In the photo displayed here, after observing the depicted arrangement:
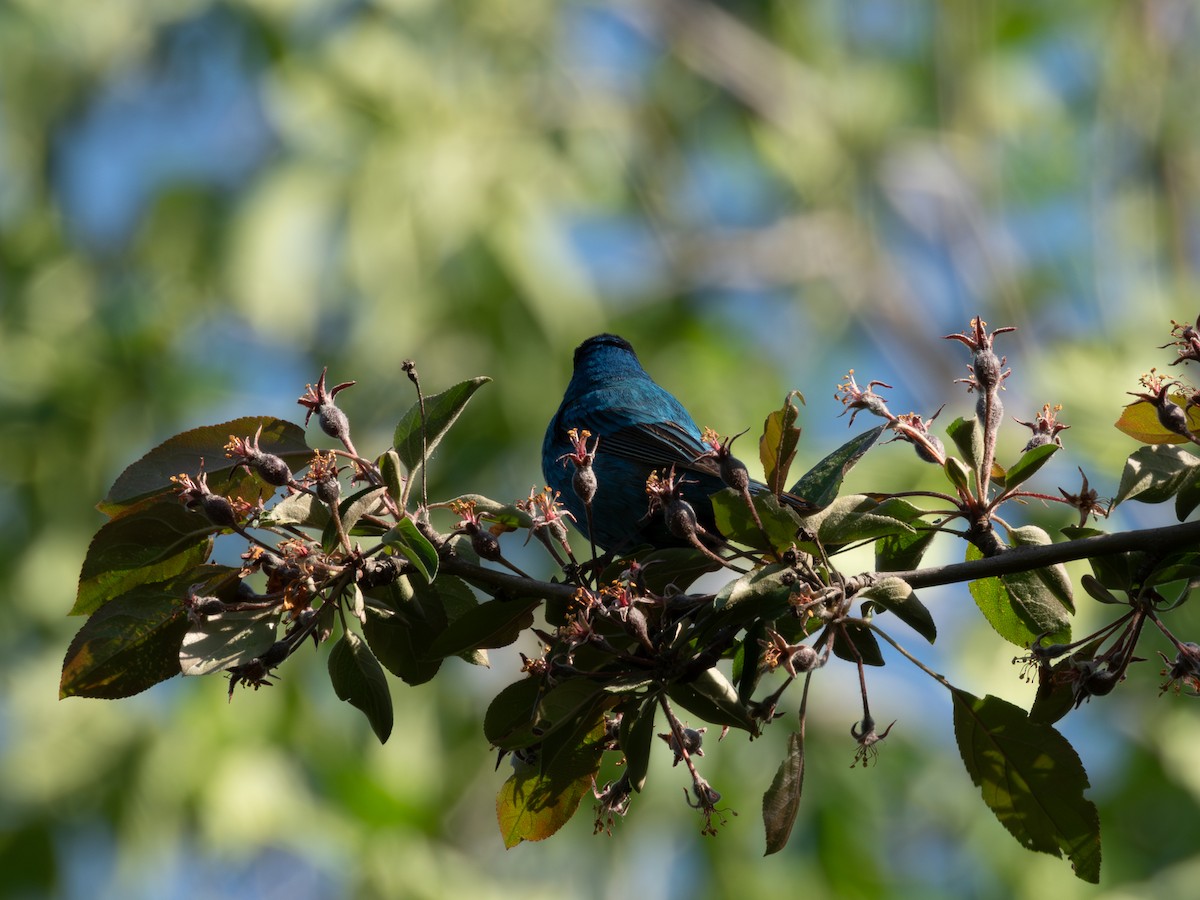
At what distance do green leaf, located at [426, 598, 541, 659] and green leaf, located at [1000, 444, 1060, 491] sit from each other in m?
0.88

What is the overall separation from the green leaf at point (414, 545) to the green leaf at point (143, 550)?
44 cm

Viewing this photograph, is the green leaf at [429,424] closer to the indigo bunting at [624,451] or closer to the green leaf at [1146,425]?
the indigo bunting at [624,451]

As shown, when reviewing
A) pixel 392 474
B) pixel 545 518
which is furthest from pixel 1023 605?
pixel 392 474

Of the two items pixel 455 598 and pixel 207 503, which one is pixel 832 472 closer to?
pixel 455 598

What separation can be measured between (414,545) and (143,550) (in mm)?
650

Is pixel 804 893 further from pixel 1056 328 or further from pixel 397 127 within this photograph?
pixel 1056 328

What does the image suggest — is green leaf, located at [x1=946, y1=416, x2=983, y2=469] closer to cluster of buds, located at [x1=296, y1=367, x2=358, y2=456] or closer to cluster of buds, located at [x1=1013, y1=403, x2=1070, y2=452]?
cluster of buds, located at [x1=1013, y1=403, x2=1070, y2=452]

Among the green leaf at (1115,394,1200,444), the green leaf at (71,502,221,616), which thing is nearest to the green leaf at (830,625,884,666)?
the green leaf at (1115,394,1200,444)

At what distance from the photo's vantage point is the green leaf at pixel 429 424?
97.4 inches

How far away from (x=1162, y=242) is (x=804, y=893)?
9.00 m

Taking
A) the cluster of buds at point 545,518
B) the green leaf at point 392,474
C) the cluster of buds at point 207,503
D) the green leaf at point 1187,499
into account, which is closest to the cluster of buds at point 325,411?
the green leaf at point 392,474

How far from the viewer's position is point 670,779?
10.4 metres

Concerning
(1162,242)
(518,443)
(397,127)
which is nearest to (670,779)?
(518,443)

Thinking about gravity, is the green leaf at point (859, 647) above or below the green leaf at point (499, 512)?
below
